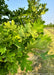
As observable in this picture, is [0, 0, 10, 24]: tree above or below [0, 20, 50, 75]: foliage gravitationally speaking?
above

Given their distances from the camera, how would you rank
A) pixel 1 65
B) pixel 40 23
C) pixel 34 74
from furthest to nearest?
pixel 34 74
pixel 1 65
pixel 40 23

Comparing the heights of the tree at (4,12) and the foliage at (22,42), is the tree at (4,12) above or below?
above

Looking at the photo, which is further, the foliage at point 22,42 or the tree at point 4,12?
the tree at point 4,12

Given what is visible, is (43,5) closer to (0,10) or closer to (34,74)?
(0,10)

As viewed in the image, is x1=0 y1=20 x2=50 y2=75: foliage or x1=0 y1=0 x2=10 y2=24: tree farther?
x1=0 y1=0 x2=10 y2=24: tree

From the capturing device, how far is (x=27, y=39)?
1164 mm

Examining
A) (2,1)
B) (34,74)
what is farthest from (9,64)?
(2,1)

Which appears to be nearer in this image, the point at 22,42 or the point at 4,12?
the point at 22,42

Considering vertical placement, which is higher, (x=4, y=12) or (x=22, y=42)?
(x=4, y=12)

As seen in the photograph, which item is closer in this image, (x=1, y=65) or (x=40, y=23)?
(x=40, y=23)

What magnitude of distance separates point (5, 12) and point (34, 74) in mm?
1952

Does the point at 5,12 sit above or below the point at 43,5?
above

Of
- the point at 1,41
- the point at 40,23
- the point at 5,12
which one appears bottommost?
the point at 1,41

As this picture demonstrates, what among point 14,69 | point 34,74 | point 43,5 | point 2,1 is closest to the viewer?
point 14,69
